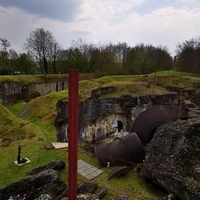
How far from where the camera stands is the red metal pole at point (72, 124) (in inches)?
146

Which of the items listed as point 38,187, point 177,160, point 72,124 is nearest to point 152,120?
point 177,160

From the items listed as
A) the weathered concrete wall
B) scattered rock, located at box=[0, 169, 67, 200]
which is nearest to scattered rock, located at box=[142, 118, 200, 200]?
scattered rock, located at box=[0, 169, 67, 200]

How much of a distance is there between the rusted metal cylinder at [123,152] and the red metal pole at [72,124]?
6.45m

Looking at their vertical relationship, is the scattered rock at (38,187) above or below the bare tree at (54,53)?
below

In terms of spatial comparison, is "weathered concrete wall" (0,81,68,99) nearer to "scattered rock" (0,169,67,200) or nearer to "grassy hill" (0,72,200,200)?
"grassy hill" (0,72,200,200)

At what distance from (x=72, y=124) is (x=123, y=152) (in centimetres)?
700

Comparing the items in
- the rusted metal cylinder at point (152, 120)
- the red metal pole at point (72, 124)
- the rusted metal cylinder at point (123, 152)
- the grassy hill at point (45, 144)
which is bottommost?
the grassy hill at point (45, 144)

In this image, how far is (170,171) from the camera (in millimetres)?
7426

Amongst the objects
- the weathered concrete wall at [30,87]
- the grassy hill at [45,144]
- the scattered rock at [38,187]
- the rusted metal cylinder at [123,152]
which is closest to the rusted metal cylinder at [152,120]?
the rusted metal cylinder at [123,152]

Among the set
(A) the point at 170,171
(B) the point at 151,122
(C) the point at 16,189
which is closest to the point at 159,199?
(A) the point at 170,171

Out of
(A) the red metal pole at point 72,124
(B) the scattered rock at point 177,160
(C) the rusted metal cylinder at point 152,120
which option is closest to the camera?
(A) the red metal pole at point 72,124

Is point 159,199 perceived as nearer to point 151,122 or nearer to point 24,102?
point 151,122

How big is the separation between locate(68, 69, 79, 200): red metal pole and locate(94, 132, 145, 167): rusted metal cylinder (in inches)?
254

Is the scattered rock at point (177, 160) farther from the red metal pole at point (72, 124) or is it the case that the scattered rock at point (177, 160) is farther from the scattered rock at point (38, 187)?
the red metal pole at point (72, 124)
